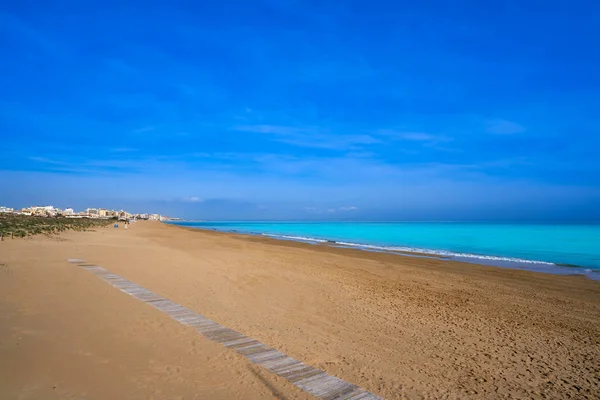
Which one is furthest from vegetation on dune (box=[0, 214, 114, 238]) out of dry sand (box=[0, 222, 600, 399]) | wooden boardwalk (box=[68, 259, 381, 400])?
wooden boardwalk (box=[68, 259, 381, 400])

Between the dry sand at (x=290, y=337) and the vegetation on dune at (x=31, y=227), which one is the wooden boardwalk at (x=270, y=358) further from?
the vegetation on dune at (x=31, y=227)

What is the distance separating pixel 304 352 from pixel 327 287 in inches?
244

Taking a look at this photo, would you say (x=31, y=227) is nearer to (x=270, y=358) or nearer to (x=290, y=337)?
(x=290, y=337)

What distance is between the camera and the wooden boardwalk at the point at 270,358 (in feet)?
15.2

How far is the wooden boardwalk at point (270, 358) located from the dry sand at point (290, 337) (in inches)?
7.8

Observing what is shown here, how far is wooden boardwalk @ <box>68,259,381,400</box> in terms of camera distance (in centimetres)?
464

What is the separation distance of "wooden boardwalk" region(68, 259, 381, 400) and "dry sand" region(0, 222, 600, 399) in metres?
0.20

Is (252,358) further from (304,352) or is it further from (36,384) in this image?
(36,384)

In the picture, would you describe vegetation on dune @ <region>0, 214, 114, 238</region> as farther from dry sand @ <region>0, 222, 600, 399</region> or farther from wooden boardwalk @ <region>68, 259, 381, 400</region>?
wooden boardwalk @ <region>68, 259, 381, 400</region>

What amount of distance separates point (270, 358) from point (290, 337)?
47.2 inches

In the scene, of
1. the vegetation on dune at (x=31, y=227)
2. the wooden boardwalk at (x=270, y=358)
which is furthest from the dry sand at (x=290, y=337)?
the vegetation on dune at (x=31, y=227)

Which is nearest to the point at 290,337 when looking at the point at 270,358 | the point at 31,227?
the point at 270,358

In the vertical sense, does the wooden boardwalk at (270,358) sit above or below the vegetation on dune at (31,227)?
below

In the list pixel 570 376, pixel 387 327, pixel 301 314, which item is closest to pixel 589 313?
pixel 570 376
